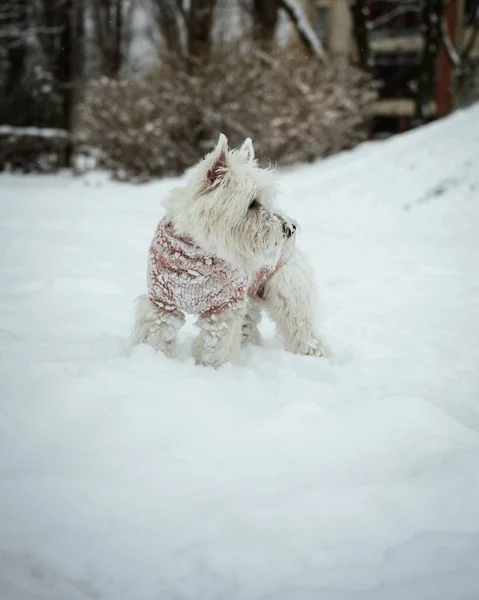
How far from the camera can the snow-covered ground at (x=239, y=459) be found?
63.2 inches

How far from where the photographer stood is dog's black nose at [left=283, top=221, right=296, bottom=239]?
2.84 metres

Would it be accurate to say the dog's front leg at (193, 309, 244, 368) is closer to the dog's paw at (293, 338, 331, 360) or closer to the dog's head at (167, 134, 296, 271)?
the dog's head at (167, 134, 296, 271)

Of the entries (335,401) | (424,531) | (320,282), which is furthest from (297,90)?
(424,531)

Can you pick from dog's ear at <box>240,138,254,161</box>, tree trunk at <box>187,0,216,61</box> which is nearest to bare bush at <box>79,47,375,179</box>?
tree trunk at <box>187,0,216,61</box>

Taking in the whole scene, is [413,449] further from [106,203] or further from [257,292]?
[106,203]

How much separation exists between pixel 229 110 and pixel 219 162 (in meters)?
10.3

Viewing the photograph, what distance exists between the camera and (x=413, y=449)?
2.26 metres

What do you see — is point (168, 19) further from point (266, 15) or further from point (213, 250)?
point (213, 250)

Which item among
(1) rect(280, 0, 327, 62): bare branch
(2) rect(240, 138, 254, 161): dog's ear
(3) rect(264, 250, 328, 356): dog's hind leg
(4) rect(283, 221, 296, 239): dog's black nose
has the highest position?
(1) rect(280, 0, 327, 62): bare branch

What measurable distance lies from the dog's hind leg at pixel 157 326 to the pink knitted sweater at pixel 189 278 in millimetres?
62

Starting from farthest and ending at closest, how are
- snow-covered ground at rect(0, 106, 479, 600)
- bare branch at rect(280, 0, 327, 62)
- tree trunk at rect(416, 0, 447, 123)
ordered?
tree trunk at rect(416, 0, 447, 123), bare branch at rect(280, 0, 327, 62), snow-covered ground at rect(0, 106, 479, 600)

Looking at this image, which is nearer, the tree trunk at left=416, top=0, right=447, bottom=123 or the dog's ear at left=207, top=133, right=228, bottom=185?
the dog's ear at left=207, top=133, right=228, bottom=185

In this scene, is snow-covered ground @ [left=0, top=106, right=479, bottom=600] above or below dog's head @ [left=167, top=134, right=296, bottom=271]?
below

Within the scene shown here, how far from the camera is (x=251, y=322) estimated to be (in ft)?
11.7
